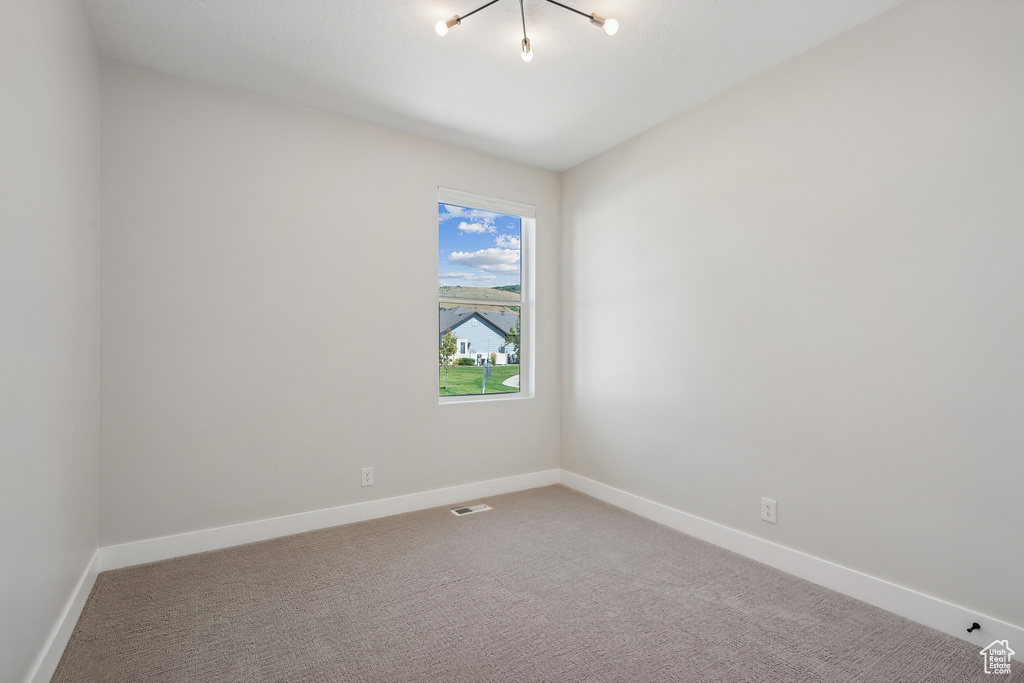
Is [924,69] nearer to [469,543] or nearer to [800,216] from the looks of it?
[800,216]

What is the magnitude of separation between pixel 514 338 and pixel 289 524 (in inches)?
85.1

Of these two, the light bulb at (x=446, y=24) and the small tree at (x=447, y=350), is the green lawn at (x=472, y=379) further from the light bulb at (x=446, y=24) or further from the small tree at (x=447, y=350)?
the light bulb at (x=446, y=24)

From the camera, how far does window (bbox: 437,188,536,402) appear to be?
3902 mm

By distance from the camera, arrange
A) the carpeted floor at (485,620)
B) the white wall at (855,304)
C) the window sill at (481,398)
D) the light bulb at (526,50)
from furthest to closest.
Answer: the window sill at (481,398)
the light bulb at (526,50)
the white wall at (855,304)
the carpeted floor at (485,620)

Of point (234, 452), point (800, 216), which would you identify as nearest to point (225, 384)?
point (234, 452)

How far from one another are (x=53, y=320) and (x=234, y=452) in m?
1.32

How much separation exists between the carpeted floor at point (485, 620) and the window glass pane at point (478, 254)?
1.90m

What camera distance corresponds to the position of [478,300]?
407cm

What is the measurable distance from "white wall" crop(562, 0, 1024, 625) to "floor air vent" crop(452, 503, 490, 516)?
111 cm

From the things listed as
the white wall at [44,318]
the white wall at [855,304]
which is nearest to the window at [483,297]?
the white wall at [855,304]

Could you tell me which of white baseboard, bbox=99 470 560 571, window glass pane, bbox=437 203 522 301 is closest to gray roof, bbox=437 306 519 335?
window glass pane, bbox=437 203 522 301

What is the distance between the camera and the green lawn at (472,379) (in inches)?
155

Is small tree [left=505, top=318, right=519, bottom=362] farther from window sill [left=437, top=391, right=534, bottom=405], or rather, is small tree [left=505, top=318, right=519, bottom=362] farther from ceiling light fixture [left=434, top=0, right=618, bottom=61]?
ceiling light fixture [left=434, top=0, right=618, bottom=61]

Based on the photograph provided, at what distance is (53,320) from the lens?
1870 mm
